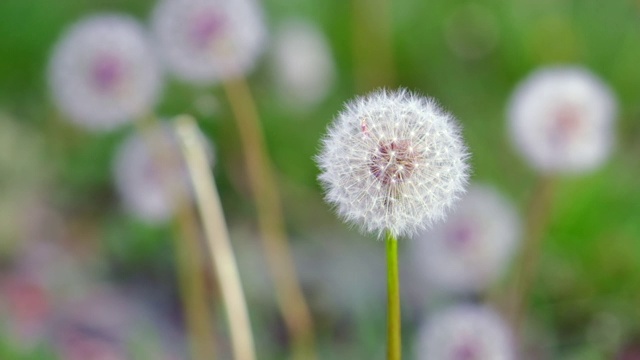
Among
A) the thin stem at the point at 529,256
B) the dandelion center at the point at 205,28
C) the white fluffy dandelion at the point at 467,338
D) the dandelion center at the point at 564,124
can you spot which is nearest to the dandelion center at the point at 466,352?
the white fluffy dandelion at the point at 467,338

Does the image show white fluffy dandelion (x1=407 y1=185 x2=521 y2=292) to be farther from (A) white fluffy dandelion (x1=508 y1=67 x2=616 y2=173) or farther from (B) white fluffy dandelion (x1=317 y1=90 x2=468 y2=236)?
(B) white fluffy dandelion (x1=317 y1=90 x2=468 y2=236)

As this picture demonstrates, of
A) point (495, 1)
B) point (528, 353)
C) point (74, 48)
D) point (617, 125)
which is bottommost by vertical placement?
point (528, 353)

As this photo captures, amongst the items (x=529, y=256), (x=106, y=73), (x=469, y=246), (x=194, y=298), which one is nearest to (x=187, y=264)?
(x=194, y=298)

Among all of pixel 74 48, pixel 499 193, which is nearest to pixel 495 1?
pixel 499 193

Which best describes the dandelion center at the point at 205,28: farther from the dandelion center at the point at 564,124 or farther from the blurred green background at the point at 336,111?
the dandelion center at the point at 564,124

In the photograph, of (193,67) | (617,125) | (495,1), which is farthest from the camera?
(495,1)

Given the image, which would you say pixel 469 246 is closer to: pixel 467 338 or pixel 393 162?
pixel 467 338

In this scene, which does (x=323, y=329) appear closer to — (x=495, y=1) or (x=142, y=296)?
(x=142, y=296)
